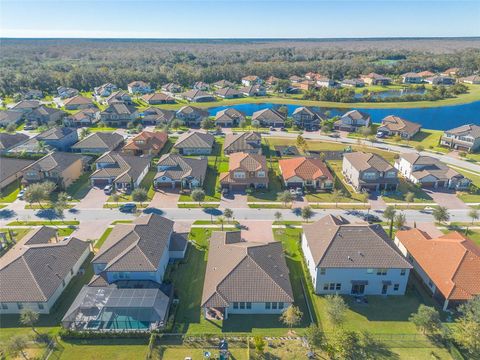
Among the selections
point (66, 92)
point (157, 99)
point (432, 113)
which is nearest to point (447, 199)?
point (432, 113)

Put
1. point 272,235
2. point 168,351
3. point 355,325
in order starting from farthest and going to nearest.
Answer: point 272,235
point 355,325
point 168,351

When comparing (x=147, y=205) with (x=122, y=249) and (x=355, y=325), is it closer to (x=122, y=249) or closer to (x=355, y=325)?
(x=122, y=249)

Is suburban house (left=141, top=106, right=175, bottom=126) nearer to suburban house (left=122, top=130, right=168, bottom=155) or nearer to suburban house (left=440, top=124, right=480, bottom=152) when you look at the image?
suburban house (left=122, top=130, right=168, bottom=155)

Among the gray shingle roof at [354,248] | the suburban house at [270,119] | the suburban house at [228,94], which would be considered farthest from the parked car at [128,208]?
the suburban house at [228,94]

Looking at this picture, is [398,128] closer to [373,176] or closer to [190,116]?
[373,176]

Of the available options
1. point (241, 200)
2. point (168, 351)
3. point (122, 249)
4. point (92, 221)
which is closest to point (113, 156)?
point (92, 221)

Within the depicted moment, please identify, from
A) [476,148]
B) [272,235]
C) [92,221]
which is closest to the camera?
[272,235]
